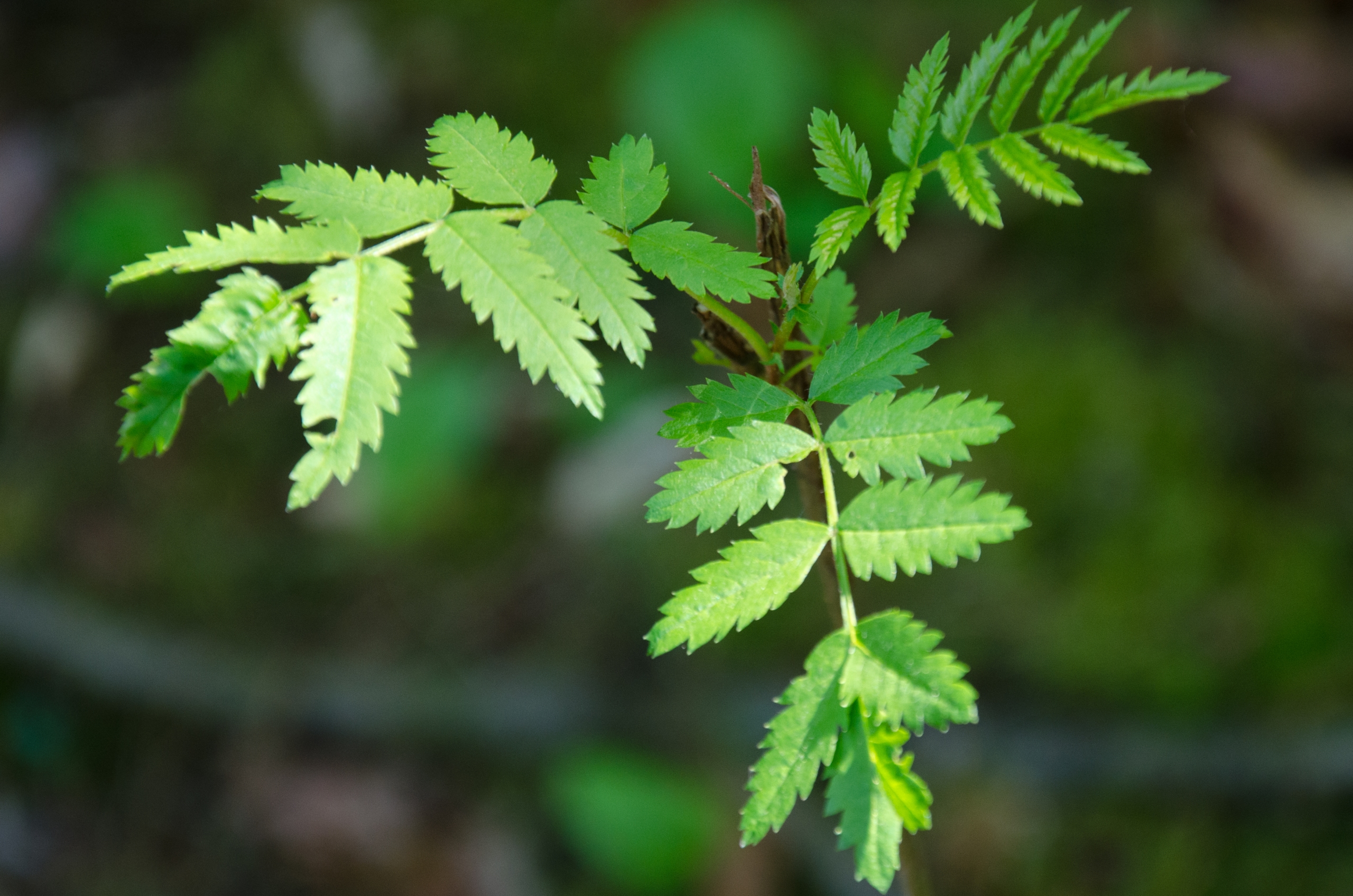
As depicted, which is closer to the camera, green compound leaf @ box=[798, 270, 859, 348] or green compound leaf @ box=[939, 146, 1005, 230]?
green compound leaf @ box=[939, 146, 1005, 230]

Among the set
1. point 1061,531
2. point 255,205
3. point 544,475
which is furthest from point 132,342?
point 1061,531

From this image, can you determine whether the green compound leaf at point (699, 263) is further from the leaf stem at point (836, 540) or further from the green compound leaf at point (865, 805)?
the green compound leaf at point (865, 805)

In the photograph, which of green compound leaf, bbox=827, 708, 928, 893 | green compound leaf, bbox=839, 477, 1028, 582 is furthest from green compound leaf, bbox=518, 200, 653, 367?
green compound leaf, bbox=827, 708, 928, 893

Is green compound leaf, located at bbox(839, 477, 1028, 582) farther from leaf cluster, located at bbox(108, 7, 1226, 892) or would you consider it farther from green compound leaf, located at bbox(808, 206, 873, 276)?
green compound leaf, located at bbox(808, 206, 873, 276)

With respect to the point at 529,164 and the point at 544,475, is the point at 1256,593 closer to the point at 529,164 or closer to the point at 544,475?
the point at 544,475

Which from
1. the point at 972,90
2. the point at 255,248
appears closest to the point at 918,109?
the point at 972,90

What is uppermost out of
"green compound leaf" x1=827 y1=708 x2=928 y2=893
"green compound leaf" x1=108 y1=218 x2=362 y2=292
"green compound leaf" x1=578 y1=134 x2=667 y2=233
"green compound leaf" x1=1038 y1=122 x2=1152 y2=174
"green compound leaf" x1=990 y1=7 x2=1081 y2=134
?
"green compound leaf" x1=990 y1=7 x2=1081 y2=134
